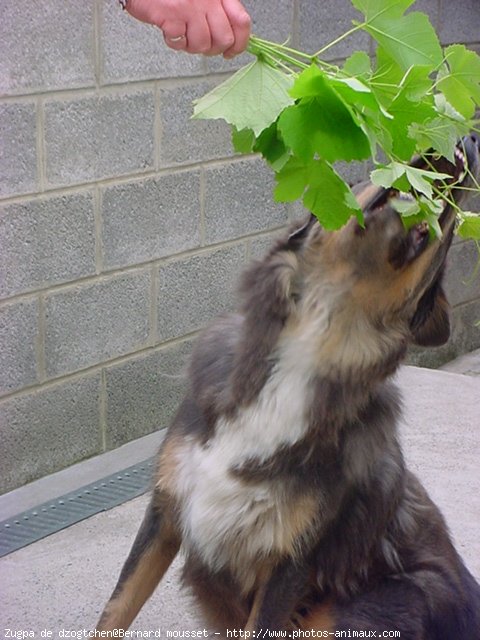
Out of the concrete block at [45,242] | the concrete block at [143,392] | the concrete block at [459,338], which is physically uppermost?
the concrete block at [45,242]

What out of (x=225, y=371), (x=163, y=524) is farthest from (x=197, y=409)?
Answer: (x=163, y=524)

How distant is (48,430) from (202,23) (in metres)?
2.81

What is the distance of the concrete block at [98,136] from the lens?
4.49 metres

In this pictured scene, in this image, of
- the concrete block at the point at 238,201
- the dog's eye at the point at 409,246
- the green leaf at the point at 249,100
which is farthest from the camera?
the concrete block at the point at 238,201

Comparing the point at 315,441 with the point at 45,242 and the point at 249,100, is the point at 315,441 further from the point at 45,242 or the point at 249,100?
the point at 45,242

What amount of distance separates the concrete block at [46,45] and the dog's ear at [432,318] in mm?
2037

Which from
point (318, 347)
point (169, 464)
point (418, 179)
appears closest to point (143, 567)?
point (169, 464)

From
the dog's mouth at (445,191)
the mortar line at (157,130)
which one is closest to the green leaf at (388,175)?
the dog's mouth at (445,191)

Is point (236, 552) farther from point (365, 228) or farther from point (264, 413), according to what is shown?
point (365, 228)

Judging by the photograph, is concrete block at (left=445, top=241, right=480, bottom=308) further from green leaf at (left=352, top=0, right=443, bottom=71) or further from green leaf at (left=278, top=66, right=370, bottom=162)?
green leaf at (left=278, top=66, right=370, bottom=162)

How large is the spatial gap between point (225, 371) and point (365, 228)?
57 cm

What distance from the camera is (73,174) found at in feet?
15.1

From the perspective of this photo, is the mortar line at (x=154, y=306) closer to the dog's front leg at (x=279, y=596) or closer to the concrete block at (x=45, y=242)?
the concrete block at (x=45, y=242)

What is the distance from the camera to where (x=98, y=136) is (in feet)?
15.4
